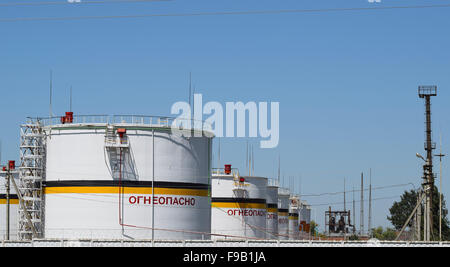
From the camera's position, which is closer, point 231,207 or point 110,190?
point 110,190

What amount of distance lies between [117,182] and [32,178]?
7432 millimetres

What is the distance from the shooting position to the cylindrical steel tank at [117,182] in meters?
51.4

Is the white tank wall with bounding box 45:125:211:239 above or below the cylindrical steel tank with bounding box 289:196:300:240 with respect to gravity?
above

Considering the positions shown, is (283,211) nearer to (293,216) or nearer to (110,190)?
(293,216)

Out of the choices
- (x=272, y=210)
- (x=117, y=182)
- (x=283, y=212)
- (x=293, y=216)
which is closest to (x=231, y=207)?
(x=272, y=210)

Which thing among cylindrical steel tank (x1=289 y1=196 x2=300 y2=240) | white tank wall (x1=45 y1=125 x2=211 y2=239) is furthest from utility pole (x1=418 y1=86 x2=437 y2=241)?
cylindrical steel tank (x1=289 y1=196 x2=300 y2=240)

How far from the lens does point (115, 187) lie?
51438 millimetres

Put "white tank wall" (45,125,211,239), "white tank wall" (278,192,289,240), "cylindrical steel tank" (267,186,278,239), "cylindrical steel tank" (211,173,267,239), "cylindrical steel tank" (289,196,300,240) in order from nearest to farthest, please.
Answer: "white tank wall" (45,125,211,239) → "cylindrical steel tank" (211,173,267,239) → "cylindrical steel tank" (267,186,278,239) → "white tank wall" (278,192,289,240) → "cylindrical steel tank" (289,196,300,240)

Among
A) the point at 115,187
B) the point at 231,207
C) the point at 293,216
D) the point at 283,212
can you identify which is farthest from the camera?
the point at 293,216

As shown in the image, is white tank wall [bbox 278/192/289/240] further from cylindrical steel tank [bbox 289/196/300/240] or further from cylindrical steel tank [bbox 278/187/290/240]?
cylindrical steel tank [bbox 289/196/300/240]

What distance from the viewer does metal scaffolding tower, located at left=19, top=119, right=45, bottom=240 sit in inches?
2141

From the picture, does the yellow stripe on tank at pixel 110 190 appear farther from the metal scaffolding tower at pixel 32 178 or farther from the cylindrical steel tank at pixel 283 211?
the cylindrical steel tank at pixel 283 211
